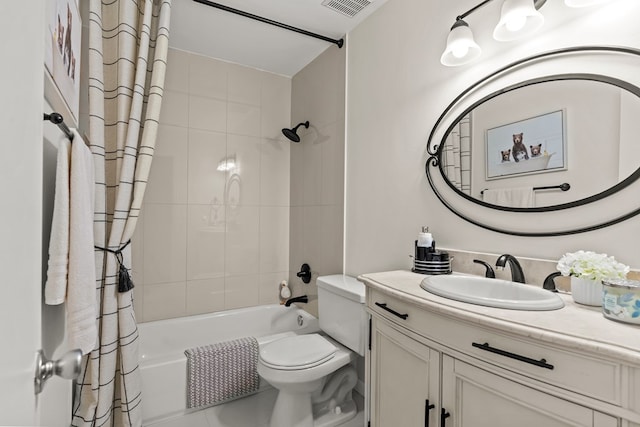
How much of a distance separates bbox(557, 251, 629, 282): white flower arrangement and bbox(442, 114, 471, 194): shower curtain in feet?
1.77

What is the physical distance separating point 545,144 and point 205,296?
245 centimetres

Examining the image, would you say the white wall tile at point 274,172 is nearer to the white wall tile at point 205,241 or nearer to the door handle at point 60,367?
the white wall tile at point 205,241

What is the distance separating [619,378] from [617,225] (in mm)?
591

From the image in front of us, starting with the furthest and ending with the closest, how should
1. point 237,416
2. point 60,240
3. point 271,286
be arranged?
point 271,286 → point 237,416 → point 60,240

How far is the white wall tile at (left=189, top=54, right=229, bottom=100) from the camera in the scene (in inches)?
101

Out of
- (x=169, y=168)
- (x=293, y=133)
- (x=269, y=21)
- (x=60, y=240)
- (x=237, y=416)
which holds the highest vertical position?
(x=269, y=21)

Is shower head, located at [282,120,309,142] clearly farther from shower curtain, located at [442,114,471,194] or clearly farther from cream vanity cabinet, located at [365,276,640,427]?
cream vanity cabinet, located at [365,276,640,427]

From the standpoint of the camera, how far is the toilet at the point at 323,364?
1656 mm

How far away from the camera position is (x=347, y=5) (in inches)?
76.9

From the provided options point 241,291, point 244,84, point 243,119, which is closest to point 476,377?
point 241,291

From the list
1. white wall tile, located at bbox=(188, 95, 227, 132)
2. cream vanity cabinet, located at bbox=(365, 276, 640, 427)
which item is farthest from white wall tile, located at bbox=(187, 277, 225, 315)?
cream vanity cabinet, located at bbox=(365, 276, 640, 427)

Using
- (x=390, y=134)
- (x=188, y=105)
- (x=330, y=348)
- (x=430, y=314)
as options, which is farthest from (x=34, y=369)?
(x=188, y=105)

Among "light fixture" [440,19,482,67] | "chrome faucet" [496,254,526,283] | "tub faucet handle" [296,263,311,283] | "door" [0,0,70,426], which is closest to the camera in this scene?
"door" [0,0,70,426]

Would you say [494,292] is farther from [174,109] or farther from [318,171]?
[174,109]
